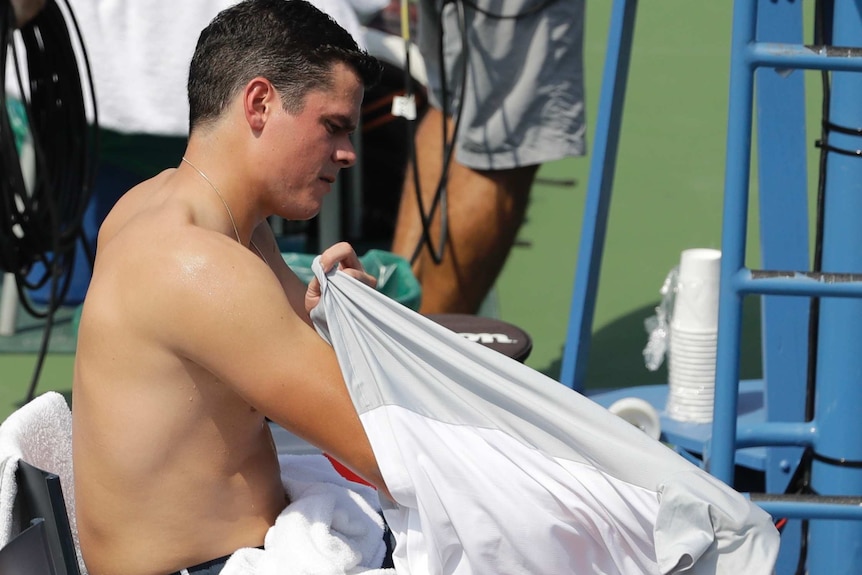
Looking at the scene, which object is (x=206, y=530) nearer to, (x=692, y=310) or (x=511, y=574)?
(x=511, y=574)

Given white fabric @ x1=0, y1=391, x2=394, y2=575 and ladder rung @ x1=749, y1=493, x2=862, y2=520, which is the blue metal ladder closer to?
ladder rung @ x1=749, y1=493, x2=862, y2=520

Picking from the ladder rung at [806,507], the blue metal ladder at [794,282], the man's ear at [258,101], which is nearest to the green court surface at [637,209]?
the blue metal ladder at [794,282]

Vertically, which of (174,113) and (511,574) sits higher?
(174,113)

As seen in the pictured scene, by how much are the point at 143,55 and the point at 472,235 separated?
3.83ft

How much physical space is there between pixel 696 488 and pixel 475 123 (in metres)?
2.23

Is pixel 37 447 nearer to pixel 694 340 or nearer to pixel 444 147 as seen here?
pixel 694 340

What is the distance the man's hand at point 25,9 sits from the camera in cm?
337

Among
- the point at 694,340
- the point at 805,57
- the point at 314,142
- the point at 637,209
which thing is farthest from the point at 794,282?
the point at 637,209

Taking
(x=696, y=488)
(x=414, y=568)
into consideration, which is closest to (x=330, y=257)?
(x=414, y=568)

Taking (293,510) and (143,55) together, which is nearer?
(293,510)

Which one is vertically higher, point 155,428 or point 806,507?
point 155,428

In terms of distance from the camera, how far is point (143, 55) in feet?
12.1

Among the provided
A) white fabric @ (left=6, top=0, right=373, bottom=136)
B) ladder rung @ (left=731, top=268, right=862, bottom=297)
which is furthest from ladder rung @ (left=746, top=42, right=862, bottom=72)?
white fabric @ (left=6, top=0, right=373, bottom=136)

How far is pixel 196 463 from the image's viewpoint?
5.16 feet
